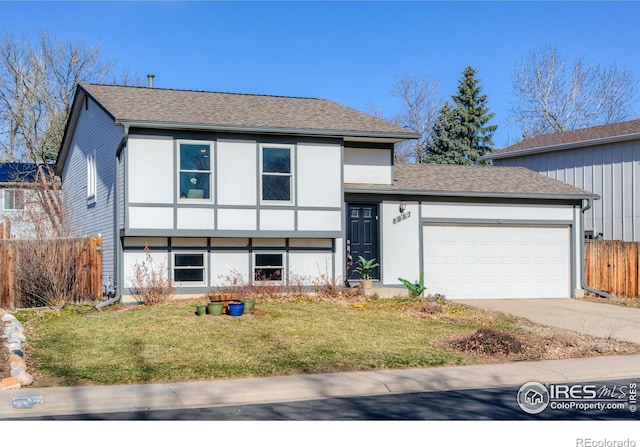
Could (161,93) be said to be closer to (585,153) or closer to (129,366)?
(129,366)

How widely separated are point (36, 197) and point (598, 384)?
28.0m

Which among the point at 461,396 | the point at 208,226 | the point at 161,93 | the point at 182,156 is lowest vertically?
the point at 461,396

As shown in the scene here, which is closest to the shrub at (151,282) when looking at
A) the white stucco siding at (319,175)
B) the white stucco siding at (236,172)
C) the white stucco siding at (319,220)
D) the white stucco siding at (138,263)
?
the white stucco siding at (138,263)

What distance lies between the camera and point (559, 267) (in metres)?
22.9

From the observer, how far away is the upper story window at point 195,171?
18.9m

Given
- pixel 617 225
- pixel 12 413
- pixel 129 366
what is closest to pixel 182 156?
pixel 129 366

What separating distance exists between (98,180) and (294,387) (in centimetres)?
1358

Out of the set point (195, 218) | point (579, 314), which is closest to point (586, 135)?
point (579, 314)

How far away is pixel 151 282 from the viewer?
1831 centimetres

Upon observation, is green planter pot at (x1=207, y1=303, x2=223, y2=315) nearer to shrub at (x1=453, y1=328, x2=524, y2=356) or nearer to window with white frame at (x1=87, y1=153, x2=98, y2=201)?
shrub at (x1=453, y1=328, x2=524, y2=356)

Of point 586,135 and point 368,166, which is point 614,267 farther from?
point 368,166

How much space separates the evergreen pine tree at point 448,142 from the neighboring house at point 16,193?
21.1 meters

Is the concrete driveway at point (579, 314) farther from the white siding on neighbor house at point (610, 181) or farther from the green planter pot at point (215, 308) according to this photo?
the green planter pot at point (215, 308)
